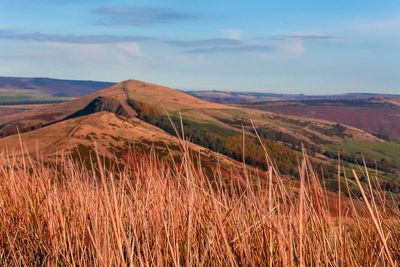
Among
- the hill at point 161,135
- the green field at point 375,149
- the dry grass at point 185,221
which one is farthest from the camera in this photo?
the green field at point 375,149

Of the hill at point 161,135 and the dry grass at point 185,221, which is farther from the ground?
the dry grass at point 185,221

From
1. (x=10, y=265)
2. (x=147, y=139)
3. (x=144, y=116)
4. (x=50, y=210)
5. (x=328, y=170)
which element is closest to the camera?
(x=10, y=265)

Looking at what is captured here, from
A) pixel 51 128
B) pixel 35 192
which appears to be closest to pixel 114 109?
pixel 51 128

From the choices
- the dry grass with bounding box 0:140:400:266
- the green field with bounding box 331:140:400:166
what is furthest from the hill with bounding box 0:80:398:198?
the dry grass with bounding box 0:140:400:266

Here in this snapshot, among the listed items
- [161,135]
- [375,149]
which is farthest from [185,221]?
[375,149]

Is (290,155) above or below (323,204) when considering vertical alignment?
below

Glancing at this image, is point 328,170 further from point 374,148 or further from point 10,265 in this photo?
point 10,265

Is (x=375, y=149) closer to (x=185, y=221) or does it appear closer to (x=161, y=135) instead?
(x=161, y=135)

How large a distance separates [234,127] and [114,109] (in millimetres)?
50166

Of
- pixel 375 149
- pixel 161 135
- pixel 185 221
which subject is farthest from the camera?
pixel 375 149

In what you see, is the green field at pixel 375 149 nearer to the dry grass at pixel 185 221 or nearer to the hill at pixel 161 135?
the hill at pixel 161 135

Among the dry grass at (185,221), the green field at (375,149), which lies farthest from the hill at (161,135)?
the dry grass at (185,221)

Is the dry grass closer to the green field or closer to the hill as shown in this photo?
the hill

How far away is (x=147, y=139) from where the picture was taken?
357 ft
